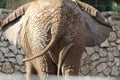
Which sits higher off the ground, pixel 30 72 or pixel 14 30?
pixel 14 30

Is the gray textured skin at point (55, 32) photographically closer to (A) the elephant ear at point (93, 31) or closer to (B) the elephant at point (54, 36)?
(B) the elephant at point (54, 36)

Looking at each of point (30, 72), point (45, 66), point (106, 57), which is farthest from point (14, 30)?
point (106, 57)

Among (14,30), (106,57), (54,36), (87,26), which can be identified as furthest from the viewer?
(106,57)

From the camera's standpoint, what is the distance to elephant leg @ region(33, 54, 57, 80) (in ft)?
10.6

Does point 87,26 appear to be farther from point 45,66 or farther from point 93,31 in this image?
point 45,66

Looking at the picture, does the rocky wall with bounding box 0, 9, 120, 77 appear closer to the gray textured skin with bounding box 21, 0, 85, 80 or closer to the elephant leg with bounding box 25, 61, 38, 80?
the elephant leg with bounding box 25, 61, 38, 80

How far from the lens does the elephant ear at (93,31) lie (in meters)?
3.46

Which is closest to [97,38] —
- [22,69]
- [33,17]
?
[33,17]

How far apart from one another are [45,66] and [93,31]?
0.46 m

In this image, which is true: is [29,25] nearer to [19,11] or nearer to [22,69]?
[19,11]

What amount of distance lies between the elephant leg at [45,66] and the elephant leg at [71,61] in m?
0.07

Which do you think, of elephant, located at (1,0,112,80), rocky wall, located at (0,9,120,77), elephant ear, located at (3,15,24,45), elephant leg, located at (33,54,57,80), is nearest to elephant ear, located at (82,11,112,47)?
elephant, located at (1,0,112,80)

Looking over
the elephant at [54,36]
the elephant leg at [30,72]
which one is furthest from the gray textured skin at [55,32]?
the elephant leg at [30,72]

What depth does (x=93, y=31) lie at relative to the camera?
350 centimetres
